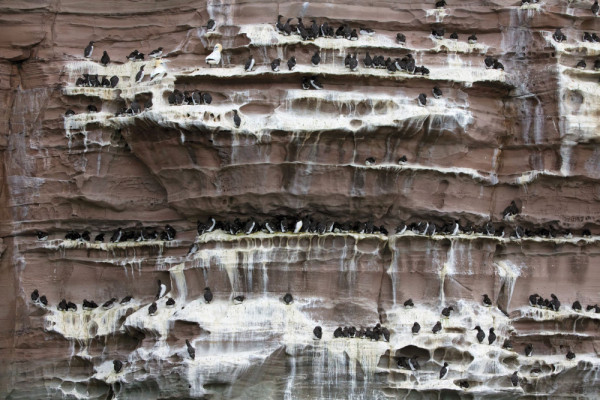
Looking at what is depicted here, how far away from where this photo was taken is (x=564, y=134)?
24.1m

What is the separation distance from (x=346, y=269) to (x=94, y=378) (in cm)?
711

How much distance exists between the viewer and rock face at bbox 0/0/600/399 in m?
22.3

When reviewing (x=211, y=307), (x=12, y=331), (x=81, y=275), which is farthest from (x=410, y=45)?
(x=12, y=331)

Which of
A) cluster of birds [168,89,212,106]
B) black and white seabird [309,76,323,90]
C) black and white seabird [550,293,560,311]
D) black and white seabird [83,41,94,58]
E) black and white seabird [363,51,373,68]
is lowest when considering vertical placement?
black and white seabird [550,293,560,311]

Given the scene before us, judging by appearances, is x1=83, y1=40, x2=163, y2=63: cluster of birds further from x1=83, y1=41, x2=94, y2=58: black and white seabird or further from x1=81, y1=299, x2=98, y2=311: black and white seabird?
x1=81, y1=299, x2=98, y2=311: black and white seabird

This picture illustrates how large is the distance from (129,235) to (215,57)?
213 inches

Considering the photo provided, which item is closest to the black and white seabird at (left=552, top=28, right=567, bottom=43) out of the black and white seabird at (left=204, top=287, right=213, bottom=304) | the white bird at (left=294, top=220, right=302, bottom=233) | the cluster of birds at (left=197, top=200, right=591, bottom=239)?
the cluster of birds at (left=197, top=200, right=591, bottom=239)

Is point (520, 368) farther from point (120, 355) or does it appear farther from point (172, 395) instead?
point (120, 355)

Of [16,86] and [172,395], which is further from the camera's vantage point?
[16,86]

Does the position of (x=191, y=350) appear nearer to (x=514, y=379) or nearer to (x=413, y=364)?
(x=413, y=364)

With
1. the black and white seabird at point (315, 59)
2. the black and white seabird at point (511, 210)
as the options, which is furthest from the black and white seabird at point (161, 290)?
the black and white seabird at point (511, 210)

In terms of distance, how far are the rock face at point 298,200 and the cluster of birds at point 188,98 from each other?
0.93 ft

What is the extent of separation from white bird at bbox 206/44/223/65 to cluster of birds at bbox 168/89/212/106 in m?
1.13

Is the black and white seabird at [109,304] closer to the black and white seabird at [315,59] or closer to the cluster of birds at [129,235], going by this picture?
the cluster of birds at [129,235]
